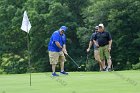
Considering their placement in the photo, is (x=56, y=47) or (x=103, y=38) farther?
(x=103, y=38)

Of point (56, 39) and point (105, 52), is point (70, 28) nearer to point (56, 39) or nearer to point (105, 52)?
point (105, 52)

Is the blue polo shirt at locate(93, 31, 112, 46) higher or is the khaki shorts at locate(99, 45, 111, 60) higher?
the blue polo shirt at locate(93, 31, 112, 46)

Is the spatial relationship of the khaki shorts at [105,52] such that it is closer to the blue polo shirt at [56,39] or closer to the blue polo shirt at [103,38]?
the blue polo shirt at [103,38]

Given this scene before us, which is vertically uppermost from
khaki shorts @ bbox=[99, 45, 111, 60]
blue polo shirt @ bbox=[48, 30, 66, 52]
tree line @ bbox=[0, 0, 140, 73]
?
tree line @ bbox=[0, 0, 140, 73]

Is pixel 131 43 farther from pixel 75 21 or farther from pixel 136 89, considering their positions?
pixel 136 89

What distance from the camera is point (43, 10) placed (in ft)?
213

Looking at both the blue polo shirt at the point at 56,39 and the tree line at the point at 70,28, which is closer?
the blue polo shirt at the point at 56,39

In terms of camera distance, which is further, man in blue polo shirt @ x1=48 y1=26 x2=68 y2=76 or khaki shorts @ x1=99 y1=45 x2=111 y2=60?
khaki shorts @ x1=99 y1=45 x2=111 y2=60

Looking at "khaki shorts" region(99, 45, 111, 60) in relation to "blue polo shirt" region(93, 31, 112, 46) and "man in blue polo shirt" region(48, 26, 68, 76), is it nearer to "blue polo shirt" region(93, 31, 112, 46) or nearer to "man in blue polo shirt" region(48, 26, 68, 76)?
"blue polo shirt" region(93, 31, 112, 46)

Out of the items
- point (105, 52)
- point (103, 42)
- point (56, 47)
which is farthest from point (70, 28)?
point (56, 47)

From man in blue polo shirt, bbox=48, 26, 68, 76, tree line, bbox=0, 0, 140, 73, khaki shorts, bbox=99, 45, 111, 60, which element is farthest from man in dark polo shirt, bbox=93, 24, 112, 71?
tree line, bbox=0, 0, 140, 73

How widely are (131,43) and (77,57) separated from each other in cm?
897

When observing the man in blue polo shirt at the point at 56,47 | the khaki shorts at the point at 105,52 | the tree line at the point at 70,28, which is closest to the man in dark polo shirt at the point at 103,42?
the khaki shorts at the point at 105,52

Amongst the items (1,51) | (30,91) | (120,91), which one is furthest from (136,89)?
(1,51)
